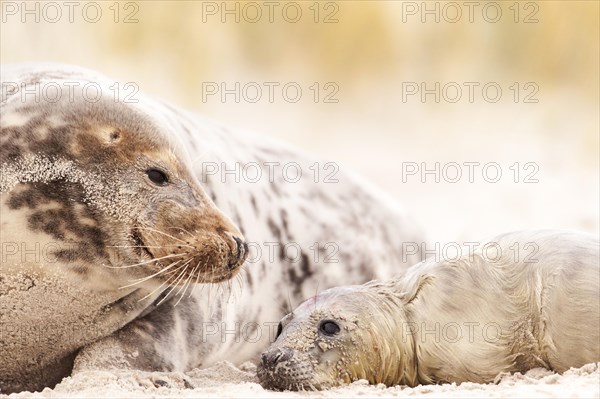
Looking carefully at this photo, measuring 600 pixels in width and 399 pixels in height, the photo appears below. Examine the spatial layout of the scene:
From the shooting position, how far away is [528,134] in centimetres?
983

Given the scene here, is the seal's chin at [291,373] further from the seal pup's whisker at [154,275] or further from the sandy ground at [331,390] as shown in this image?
the seal pup's whisker at [154,275]

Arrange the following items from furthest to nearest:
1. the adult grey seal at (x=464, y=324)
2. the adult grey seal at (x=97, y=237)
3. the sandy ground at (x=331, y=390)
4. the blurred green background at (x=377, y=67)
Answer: the blurred green background at (x=377, y=67), the adult grey seal at (x=97, y=237), the adult grey seal at (x=464, y=324), the sandy ground at (x=331, y=390)

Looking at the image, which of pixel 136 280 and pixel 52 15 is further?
pixel 52 15

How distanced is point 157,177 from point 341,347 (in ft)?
2.56

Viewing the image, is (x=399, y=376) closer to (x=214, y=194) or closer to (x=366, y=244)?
(x=214, y=194)

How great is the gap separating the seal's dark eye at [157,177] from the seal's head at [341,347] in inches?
24.0

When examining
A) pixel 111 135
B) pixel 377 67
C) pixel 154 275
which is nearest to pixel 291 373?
pixel 154 275

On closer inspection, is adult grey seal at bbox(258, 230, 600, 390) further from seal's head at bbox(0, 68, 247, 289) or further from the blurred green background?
the blurred green background

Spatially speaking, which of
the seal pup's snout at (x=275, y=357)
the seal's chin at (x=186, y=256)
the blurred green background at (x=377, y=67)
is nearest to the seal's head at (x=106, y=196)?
the seal's chin at (x=186, y=256)

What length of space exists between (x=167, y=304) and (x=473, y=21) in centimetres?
715

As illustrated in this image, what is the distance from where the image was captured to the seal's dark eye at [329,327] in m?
3.39

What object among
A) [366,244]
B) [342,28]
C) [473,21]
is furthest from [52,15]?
[366,244]

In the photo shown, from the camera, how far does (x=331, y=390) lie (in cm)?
317

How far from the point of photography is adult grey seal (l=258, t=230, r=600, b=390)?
3217mm
